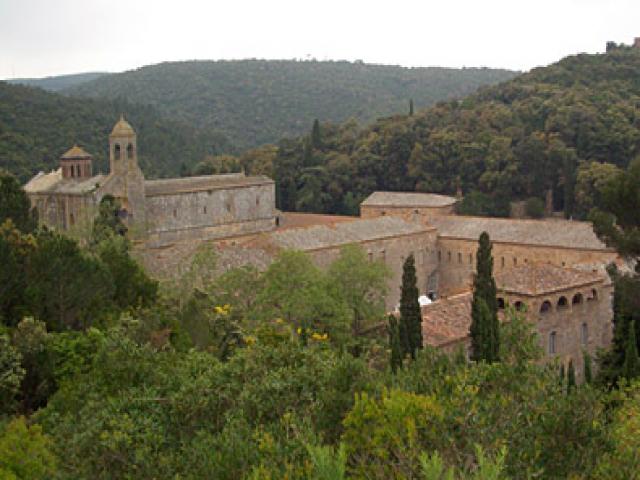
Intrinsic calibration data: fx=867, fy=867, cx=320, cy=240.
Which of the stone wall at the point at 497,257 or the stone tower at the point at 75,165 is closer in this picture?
the stone wall at the point at 497,257

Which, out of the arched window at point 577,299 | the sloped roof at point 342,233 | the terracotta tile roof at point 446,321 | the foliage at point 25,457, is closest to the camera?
the foliage at point 25,457

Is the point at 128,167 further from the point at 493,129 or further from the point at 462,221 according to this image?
the point at 493,129

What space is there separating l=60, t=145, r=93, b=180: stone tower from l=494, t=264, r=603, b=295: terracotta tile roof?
23.7m

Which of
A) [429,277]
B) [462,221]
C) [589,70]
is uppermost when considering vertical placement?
[589,70]

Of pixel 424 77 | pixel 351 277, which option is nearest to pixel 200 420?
pixel 351 277

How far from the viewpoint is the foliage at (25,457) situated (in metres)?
11.9

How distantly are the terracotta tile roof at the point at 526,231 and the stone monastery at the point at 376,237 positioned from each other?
2.3 inches

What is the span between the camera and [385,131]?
68875 mm

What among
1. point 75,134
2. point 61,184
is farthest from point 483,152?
point 61,184

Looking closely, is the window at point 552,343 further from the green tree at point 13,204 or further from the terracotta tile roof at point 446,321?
the green tree at point 13,204

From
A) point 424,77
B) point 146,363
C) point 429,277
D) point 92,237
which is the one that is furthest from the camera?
point 424,77

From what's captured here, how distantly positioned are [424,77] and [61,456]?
533 feet

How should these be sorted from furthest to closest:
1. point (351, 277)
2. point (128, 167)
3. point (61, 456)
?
point (128, 167), point (351, 277), point (61, 456)

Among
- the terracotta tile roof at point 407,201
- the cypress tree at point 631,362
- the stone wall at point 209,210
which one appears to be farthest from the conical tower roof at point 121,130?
the cypress tree at point 631,362
